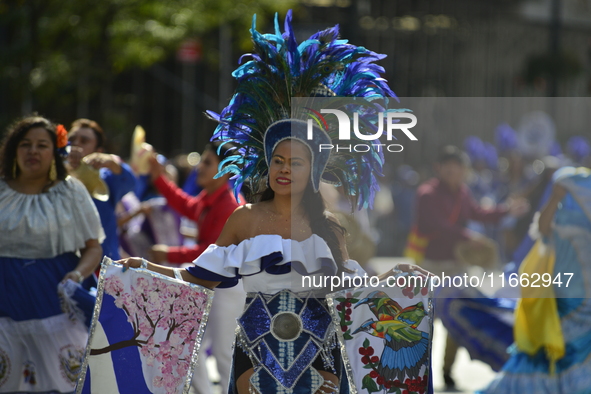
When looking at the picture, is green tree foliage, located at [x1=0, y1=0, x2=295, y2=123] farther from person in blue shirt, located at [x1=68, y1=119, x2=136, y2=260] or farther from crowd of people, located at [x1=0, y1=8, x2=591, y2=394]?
person in blue shirt, located at [x1=68, y1=119, x2=136, y2=260]

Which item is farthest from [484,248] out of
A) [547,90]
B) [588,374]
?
[547,90]

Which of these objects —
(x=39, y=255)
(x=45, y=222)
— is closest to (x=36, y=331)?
(x=39, y=255)

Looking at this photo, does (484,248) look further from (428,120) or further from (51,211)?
(428,120)

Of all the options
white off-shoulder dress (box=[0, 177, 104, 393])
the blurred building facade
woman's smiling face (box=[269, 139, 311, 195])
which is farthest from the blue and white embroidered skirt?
the blurred building facade

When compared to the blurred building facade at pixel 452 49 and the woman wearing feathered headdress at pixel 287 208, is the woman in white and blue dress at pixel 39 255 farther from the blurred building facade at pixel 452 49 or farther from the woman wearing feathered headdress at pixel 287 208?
the blurred building facade at pixel 452 49

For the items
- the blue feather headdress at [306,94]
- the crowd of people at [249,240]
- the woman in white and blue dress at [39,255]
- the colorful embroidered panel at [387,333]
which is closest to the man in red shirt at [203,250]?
the crowd of people at [249,240]

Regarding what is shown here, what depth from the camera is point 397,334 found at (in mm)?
4238

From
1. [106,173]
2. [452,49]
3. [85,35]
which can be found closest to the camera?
[106,173]

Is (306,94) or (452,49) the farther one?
(452,49)

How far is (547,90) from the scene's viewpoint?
2091cm

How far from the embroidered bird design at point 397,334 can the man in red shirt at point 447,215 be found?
4.41 metres

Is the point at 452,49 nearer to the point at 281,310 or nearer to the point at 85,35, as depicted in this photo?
the point at 85,35

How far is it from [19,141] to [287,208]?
214 centimetres

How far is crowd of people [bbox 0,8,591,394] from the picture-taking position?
13.8 feet
